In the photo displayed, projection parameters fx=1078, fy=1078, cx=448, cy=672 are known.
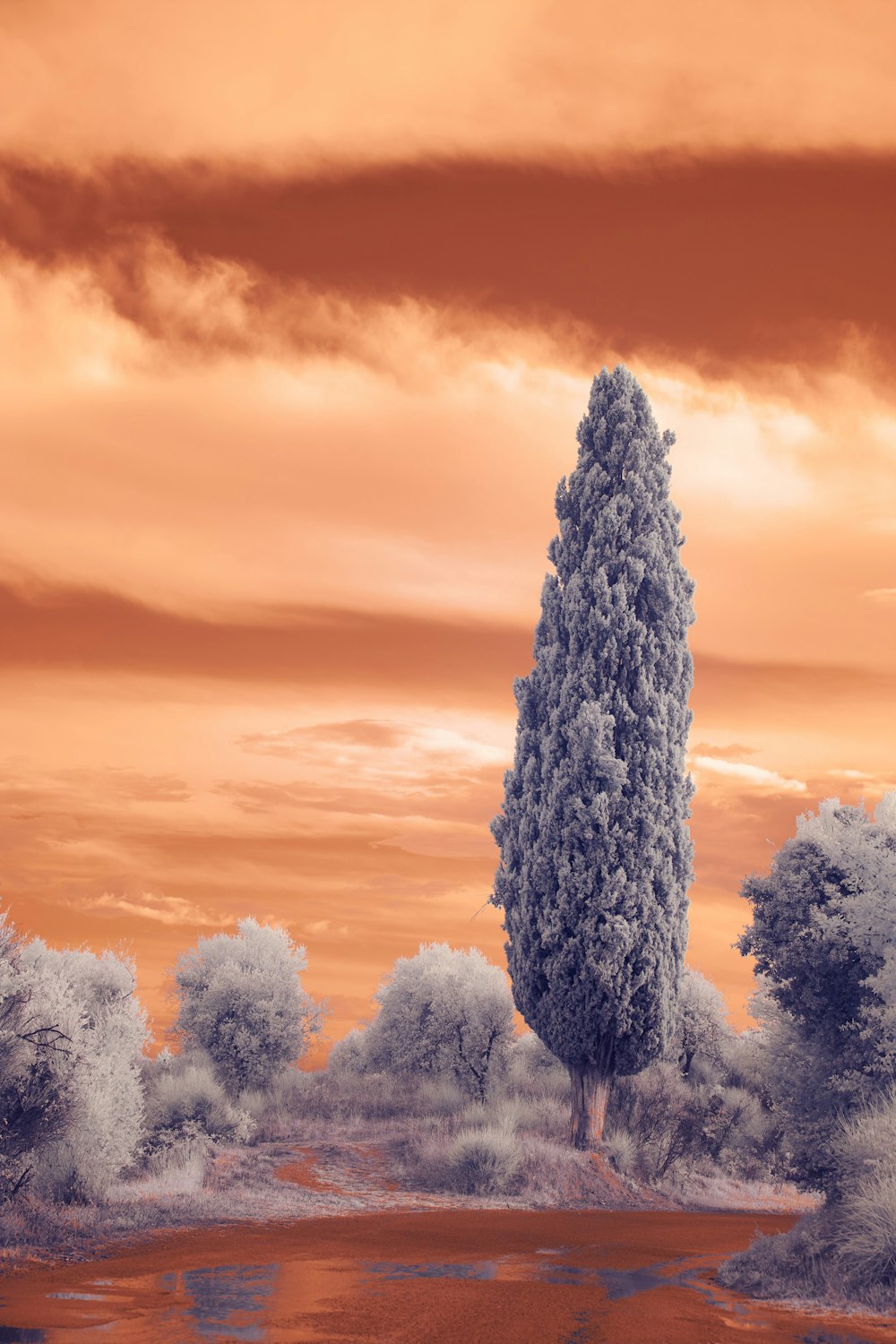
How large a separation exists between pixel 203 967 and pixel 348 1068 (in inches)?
283

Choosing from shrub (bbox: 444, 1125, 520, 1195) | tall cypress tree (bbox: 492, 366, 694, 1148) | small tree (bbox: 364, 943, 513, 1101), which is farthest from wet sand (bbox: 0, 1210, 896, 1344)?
small tree (bbox: 364, 943, 513, 1101)

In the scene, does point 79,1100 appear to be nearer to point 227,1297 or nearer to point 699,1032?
point 227,1297

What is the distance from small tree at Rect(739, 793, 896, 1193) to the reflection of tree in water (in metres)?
9.96

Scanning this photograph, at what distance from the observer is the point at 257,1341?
8.48 metres

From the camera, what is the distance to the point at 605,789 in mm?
25391

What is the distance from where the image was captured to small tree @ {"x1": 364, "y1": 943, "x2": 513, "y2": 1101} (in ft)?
108

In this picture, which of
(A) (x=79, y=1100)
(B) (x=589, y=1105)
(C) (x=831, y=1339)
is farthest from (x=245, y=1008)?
(C) (x=831, y=1339)

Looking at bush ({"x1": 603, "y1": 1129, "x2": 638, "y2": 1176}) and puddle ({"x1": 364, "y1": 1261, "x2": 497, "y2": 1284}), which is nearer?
puddle ({"x1": 364, "y1": 1261, "x2": 497, "y2": 1284})

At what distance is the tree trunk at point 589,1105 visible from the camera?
25.2 metres

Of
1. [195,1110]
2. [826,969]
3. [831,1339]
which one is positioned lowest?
[195,1110]

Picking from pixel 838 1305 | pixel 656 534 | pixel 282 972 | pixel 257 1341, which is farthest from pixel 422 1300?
pixel 282 972

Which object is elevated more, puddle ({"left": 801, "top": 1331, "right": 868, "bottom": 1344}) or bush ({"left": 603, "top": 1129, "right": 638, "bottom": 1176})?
puddle ({"left": 801, "top": 1331, "right": 868, "bottom": 1344})

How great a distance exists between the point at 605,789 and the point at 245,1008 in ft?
53.5

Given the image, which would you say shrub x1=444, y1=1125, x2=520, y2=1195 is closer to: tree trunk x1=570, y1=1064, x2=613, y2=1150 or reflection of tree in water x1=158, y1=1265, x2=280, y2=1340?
tree trunk x1=570, y1=1064, x2=613, y2=1150
